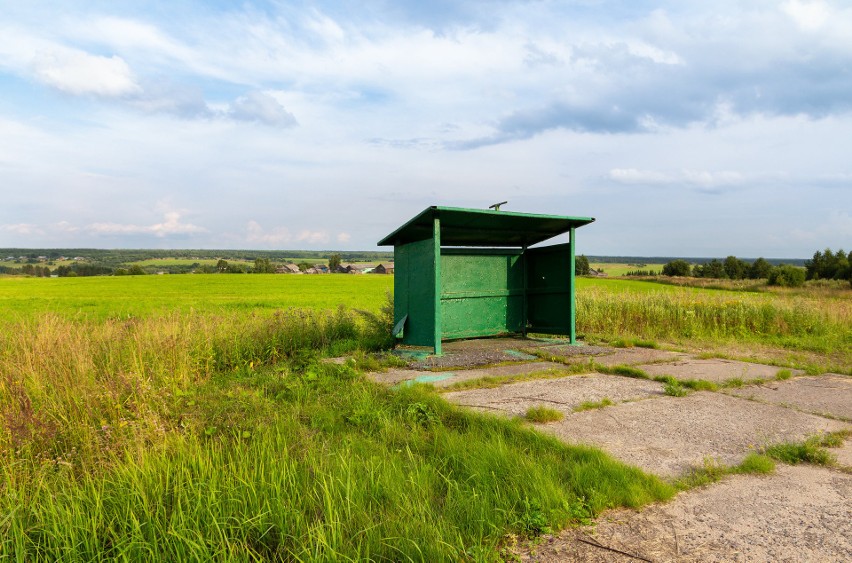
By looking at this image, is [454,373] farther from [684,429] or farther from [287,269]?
[287,269]

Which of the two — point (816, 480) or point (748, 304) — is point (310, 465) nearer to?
point (816, 480)

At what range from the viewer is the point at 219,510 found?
8.73 feet

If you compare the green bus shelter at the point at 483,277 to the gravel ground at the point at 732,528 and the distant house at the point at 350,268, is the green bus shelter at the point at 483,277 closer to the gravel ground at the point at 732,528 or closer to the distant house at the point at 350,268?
the gravel ground at the point at 732,528

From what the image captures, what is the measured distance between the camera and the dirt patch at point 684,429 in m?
3.68

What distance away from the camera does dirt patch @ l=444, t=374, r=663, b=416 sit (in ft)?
16.3

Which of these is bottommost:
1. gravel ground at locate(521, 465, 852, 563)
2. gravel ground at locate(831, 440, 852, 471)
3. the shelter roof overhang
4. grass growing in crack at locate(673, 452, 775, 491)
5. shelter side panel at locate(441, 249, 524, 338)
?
gravel ground at locate(831, 440, 852, 471)

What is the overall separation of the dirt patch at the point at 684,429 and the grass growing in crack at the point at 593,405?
8 cm

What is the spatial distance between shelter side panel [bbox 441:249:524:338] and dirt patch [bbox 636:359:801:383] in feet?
9.34

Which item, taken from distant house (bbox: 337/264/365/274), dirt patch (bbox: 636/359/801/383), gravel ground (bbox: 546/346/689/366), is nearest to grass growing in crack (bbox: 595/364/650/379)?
dirt patch (bbox: 636/359/801/383)

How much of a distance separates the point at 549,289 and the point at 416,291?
267 centimetres

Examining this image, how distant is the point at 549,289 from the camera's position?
912 cm

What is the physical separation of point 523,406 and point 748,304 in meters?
10.5

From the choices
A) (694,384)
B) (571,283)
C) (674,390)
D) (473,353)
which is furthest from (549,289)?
(674,390)

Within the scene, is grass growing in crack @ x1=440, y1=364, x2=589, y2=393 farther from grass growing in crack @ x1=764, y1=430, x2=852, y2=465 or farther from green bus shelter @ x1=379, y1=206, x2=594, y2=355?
grass growing in crack @ x1=764, y1=430, x2=852, y2=465
